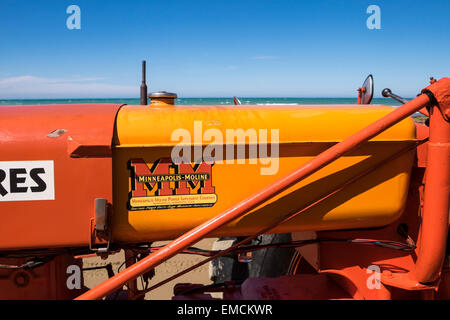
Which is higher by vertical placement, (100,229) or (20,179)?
(20,179)

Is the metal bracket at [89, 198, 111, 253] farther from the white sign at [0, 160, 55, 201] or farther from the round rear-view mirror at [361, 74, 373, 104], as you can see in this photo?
the round rear-view mirror at [361, 74, 373, 104]

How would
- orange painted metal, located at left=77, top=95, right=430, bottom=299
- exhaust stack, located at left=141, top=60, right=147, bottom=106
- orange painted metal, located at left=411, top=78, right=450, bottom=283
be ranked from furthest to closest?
exhaust stack, located at left=141, top=60, right=147, bottom=106 → orange painted metal, located at left=411, top=78, right=450, bottom=283 → orange painted metal, located at left=77, top=95, right=430, bottom=299

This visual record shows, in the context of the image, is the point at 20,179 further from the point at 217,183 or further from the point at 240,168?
the point at 240,168

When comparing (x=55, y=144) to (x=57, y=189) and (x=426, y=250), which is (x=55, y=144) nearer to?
(x=57, y=189)

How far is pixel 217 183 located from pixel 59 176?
661mm

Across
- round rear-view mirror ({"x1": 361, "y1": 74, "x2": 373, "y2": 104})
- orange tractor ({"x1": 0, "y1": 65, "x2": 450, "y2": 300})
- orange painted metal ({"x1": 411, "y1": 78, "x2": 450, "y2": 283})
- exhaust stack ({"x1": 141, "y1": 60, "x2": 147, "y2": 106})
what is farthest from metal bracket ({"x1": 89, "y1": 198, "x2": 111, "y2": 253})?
round rear-view mirror ({"x1": 361, "y1": 74, "x2": 373, "y2": 104})

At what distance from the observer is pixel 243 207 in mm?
1372

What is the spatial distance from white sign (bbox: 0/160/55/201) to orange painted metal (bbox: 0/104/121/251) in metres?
0.02

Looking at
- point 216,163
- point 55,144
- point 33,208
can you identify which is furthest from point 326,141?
point 33,208

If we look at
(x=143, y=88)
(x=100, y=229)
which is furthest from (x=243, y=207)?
(x=143, y=88)

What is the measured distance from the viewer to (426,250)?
1559 millimetres

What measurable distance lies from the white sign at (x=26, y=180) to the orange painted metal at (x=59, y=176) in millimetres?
18

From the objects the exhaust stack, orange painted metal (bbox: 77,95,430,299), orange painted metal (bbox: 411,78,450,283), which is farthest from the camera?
the exhaust stack

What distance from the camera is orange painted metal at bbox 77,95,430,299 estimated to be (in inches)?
52.6
